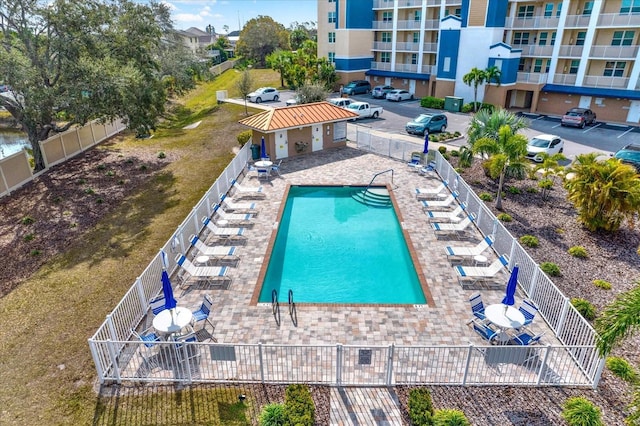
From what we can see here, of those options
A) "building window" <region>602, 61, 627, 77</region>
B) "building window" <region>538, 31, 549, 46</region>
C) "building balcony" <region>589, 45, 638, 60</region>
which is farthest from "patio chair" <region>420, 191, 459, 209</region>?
"building window" <region>538, 31, 549, 46</region>

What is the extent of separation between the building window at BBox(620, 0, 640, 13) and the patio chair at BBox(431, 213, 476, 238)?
30495 millimetres

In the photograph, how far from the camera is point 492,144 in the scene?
18.7 m

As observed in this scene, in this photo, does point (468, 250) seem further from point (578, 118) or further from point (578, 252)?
point (578, 118)

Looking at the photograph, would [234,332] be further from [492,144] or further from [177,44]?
[177,44]

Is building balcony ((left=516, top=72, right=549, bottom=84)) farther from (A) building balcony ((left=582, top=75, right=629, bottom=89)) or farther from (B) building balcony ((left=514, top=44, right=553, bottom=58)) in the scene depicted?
(A) building balcony ((left=582, top=75, right=629, bottom=89))

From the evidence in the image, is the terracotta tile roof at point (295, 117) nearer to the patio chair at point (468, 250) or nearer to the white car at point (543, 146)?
the white car at point (543, 146)

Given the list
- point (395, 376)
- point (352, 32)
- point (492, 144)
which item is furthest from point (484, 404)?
point (352, 32)

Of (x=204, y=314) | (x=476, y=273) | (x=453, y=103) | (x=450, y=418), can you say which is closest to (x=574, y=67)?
(x=453, y=103)

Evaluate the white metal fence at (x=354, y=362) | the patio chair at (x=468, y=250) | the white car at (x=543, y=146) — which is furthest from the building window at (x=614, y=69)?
the white metal fence at (x=354, y=362)

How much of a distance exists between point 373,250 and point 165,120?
109 ft

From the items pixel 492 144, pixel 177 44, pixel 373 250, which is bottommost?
pixel 373 250

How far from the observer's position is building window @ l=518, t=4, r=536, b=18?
39562mm

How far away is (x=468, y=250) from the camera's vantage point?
14984 mm

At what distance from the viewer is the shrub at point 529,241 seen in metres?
15.9
